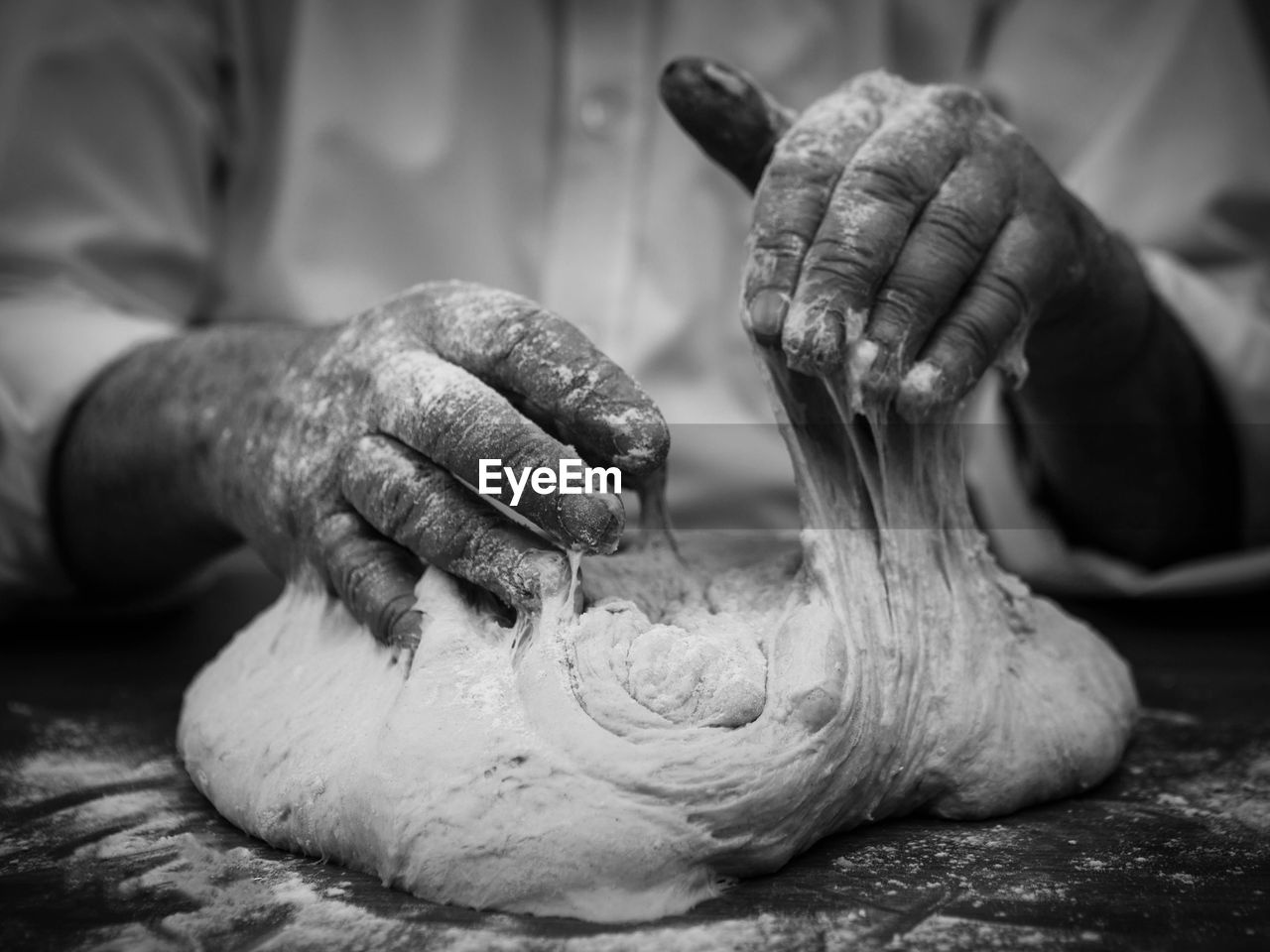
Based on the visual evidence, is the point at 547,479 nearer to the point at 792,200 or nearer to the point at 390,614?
the point at 390,614

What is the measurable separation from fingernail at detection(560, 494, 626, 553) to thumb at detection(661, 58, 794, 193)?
0.45 m

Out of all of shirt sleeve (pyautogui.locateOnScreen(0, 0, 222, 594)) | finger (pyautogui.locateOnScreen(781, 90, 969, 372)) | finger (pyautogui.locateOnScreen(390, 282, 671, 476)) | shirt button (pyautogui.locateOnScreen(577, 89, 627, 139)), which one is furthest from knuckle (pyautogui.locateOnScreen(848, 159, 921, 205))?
shirt sleeve (pyautogui.locateOnScreen(0, 0, 222, 594))

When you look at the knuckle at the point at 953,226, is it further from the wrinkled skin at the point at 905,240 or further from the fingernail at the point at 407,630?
the fingernail at the point at 407,630

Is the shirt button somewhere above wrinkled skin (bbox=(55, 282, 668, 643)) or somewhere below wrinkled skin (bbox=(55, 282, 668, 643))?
above

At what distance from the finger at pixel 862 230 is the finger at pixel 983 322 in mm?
81

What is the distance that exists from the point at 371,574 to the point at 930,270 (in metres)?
0.64

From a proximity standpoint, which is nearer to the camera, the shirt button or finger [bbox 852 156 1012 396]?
finger [bbox 852 156 1012 396]

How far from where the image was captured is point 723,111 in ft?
4.00

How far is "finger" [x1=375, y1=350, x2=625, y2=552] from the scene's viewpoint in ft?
3.40

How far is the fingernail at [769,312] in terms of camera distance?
1123 millimetres

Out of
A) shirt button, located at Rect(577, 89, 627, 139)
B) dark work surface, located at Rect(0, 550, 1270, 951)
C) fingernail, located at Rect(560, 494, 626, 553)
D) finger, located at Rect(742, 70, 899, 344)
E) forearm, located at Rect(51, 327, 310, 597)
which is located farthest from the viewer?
shirt button, located at Rect(577, 89, 627, 139)

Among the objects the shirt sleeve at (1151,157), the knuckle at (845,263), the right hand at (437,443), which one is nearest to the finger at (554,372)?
the right hand at (437,443)

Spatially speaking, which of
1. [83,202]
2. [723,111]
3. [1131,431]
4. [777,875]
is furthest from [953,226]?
[83,202]

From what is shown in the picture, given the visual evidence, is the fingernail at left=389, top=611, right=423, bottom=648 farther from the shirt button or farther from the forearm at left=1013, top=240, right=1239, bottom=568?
the shirt button
